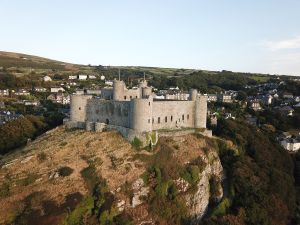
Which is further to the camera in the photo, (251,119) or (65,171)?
(251,119)

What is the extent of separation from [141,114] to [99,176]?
28.0 ft

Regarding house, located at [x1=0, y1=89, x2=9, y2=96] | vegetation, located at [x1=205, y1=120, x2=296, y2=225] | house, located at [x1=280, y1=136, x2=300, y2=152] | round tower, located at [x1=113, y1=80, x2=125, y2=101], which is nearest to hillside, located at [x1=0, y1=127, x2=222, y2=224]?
vegetation, located at [x1=205, y1=120, x2=296, y2=225]

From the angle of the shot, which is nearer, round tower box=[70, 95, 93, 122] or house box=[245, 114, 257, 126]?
round tower box=[70, 95, 93, 122]

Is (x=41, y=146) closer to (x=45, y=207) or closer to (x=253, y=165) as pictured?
(x=45, y=207)

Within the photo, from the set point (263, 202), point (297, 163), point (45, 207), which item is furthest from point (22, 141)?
point (297, 163)

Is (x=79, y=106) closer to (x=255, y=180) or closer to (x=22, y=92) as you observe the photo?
(x=255, y=180)

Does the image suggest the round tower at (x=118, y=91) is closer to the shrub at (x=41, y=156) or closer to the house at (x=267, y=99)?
the shrub at (x=41, y=156)

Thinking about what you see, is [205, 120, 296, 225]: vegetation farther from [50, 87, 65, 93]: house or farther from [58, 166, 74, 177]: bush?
[50, 87, 65, 93]: house

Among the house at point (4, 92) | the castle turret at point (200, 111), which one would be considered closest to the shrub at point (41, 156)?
the castle turret at point (200, 111)

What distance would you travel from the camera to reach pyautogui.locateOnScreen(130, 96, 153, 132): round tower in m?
45.8

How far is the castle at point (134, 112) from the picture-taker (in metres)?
46.1

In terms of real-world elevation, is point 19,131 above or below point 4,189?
above

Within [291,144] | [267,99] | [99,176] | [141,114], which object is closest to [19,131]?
[141,114]

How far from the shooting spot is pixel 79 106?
2063 inches
